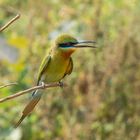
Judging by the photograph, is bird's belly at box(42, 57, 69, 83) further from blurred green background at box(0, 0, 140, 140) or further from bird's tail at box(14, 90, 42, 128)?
blurred green background at box(0, 0, 140, 140)

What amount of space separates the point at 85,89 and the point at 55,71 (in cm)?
208

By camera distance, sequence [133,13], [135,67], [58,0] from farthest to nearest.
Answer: [58,0]
[133,13]
[135,67]

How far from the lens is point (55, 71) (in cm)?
203

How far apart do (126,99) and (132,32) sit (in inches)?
21.8

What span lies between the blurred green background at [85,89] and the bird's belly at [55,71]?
1.41m

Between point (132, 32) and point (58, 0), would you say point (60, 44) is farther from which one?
point (58, 0)

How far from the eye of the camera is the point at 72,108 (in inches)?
160

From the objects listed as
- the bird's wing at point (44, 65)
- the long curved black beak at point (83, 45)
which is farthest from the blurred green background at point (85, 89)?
the long curved black beak at point (83, 45)

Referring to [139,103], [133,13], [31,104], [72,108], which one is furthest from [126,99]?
[31,104]

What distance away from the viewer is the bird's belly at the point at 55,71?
202 cm

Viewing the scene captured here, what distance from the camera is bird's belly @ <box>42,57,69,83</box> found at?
2021 millimetres

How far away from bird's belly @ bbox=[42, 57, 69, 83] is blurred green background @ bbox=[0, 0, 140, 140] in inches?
55.6

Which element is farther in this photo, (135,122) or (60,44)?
(135,122)

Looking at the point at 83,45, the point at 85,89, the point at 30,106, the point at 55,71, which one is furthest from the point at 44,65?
the point at 85,89
